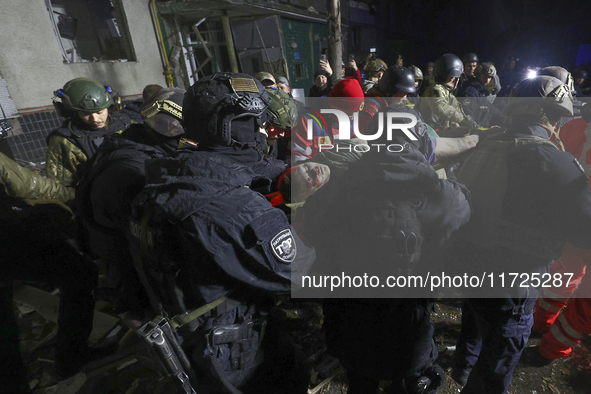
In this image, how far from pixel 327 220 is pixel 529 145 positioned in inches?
53.2

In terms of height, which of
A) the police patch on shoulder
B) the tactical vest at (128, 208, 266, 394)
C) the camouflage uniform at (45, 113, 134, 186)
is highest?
the camouflage uniform at (45, 113, 134, 186)

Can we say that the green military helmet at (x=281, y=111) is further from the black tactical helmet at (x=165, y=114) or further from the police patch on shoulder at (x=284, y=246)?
the police patch on shoulder at (x=284, y=246)

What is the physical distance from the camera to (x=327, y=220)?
69.1 inches

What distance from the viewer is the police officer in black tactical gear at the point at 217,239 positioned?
1.29m

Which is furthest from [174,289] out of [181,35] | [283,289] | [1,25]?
[181,35]

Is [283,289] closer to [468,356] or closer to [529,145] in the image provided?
[529,145]

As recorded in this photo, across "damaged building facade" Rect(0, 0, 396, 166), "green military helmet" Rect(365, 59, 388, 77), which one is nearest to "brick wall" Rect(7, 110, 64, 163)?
"damaged building facade" Rect(0, 0, 396, 166)

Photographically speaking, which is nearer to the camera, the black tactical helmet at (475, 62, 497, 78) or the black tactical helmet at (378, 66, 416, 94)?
the black tactical helmet at (378, 66, 416, 94)

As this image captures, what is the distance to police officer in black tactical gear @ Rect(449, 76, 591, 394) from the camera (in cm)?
179

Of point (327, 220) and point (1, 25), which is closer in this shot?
point (327, 220)

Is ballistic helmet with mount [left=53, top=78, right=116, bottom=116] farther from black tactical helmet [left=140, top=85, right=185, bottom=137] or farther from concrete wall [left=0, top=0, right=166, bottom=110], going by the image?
concrete wall [left=0, top=0, right=166, bottom=110]

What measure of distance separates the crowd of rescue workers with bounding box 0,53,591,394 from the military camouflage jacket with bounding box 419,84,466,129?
1842 millimetres

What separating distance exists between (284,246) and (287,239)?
0.04 meters

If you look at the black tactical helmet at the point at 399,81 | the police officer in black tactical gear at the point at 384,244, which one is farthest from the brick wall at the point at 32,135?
the black tactical helmet at the point at 399,81
